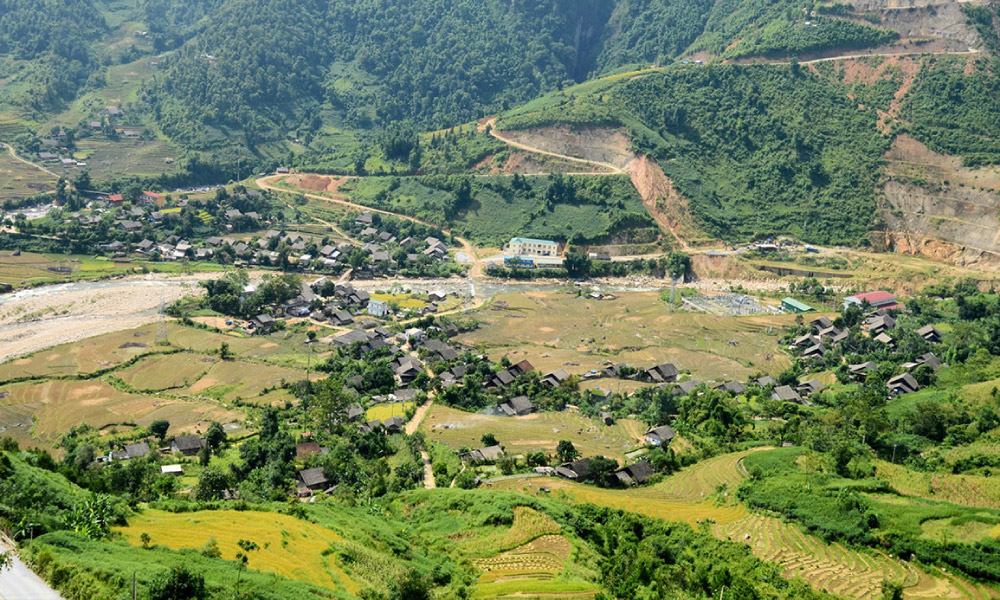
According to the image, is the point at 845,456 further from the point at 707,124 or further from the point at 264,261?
the point at 707,124

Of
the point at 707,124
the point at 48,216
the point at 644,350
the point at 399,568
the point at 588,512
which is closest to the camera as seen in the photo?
the point at 399,568

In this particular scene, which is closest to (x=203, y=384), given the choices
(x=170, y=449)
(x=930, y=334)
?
(x=170, y=449)

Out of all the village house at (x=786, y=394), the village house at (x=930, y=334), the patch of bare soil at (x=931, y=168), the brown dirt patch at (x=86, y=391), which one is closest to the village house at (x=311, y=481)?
the brown dirt patch at (x=86, y=391)

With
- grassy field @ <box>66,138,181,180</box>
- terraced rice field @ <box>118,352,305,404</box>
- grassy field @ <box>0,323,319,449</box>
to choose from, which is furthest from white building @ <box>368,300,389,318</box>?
grassy field @ <box>66,138,181,180</box>

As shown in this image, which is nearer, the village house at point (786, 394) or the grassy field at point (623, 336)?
the village house at point (786, 394)

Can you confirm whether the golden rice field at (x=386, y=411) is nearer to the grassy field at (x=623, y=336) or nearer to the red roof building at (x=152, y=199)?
the grassy field at (x=623, y=336)

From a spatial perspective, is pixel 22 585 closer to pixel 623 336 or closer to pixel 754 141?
pixel 623 336

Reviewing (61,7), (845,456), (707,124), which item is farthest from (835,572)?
(61,7)
